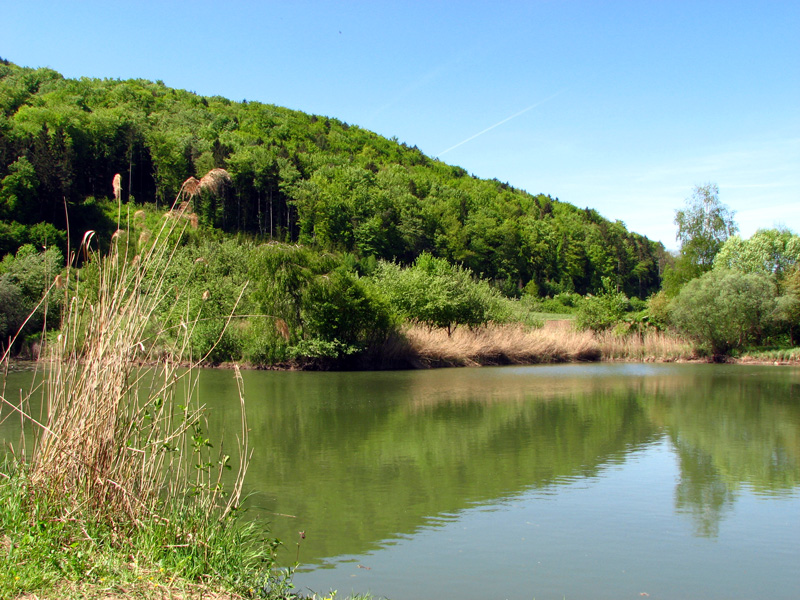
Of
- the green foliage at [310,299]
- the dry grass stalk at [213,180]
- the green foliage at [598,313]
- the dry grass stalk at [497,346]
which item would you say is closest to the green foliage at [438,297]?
the dry grass stalk at [497,346]

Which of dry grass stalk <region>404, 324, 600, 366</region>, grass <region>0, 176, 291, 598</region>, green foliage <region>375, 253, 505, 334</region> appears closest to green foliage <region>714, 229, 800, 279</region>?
dry grass stalk <region>404, 324, 600, 366</region>

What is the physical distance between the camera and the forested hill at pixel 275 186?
55.3 m

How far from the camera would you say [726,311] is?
29297 mm

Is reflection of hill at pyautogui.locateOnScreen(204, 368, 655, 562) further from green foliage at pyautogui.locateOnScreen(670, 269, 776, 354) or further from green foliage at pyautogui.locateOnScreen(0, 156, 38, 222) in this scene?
green foliage at pyautogui.locateOnScreen(0, 156, 38, 222)

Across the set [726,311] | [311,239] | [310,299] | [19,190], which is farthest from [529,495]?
[311,239]

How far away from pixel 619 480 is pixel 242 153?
7103cm

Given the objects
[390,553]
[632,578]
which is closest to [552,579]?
[632,578]

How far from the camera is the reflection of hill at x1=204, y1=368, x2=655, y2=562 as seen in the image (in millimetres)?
6117

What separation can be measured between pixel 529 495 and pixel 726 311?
85.6 ft

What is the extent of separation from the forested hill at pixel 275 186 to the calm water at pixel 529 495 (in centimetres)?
4027

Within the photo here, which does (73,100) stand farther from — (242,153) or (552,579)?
(552,579)

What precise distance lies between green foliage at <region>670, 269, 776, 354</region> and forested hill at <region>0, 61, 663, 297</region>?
122 feet

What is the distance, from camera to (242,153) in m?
73.2

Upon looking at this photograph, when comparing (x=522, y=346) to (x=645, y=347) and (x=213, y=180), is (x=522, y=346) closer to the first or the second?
(x=645, y=347)
